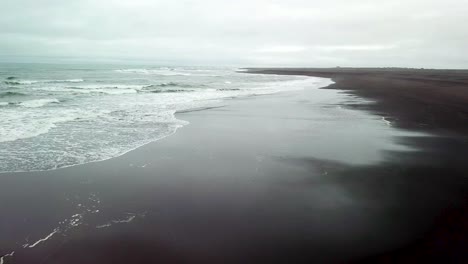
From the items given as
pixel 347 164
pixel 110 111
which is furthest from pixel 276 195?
pixel 110 111

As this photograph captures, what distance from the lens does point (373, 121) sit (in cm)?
1452

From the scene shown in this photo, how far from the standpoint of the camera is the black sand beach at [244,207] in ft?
15.5

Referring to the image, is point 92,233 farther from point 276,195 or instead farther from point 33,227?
point 276,195

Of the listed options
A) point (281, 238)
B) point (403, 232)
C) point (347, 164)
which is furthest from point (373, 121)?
point (281, 238)

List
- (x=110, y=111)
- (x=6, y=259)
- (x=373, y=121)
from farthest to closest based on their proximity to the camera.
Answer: (x=110, y=111)
(x=373, y=121)
(x=6, y=259)

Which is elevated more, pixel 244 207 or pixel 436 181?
pixel 436 181

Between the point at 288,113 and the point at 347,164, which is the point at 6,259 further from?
the point at 288,113

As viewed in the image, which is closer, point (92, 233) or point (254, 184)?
→ point (92, 233)

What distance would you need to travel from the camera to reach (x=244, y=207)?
241 inches

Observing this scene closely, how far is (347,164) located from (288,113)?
845 cm

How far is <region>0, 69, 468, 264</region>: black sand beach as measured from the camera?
4.72 metres

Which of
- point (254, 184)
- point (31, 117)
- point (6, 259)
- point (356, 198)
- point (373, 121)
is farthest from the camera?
point (31, 117)

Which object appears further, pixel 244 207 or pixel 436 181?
pixel 436 181

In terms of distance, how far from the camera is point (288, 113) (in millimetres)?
16812
